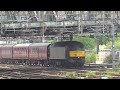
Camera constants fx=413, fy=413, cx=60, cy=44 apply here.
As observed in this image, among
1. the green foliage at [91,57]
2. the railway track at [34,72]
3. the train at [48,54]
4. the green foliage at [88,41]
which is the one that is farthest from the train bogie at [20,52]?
the green foliage at [88,41]

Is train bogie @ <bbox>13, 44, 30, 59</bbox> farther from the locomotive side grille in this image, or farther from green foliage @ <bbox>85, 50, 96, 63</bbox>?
green foliage @ <bbox>85, 50, 96, 63</bbox>

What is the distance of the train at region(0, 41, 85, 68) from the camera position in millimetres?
10818

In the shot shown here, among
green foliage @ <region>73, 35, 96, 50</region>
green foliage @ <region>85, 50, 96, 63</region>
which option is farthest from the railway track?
green foliage @ <region>73, 35, 96, 50</region>

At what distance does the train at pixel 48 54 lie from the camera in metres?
10.8

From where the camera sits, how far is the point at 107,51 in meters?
9.91

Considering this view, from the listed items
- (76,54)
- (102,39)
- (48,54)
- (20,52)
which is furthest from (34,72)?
(20,52)

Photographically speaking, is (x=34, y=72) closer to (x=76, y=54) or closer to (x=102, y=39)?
(x=102, y=39)
